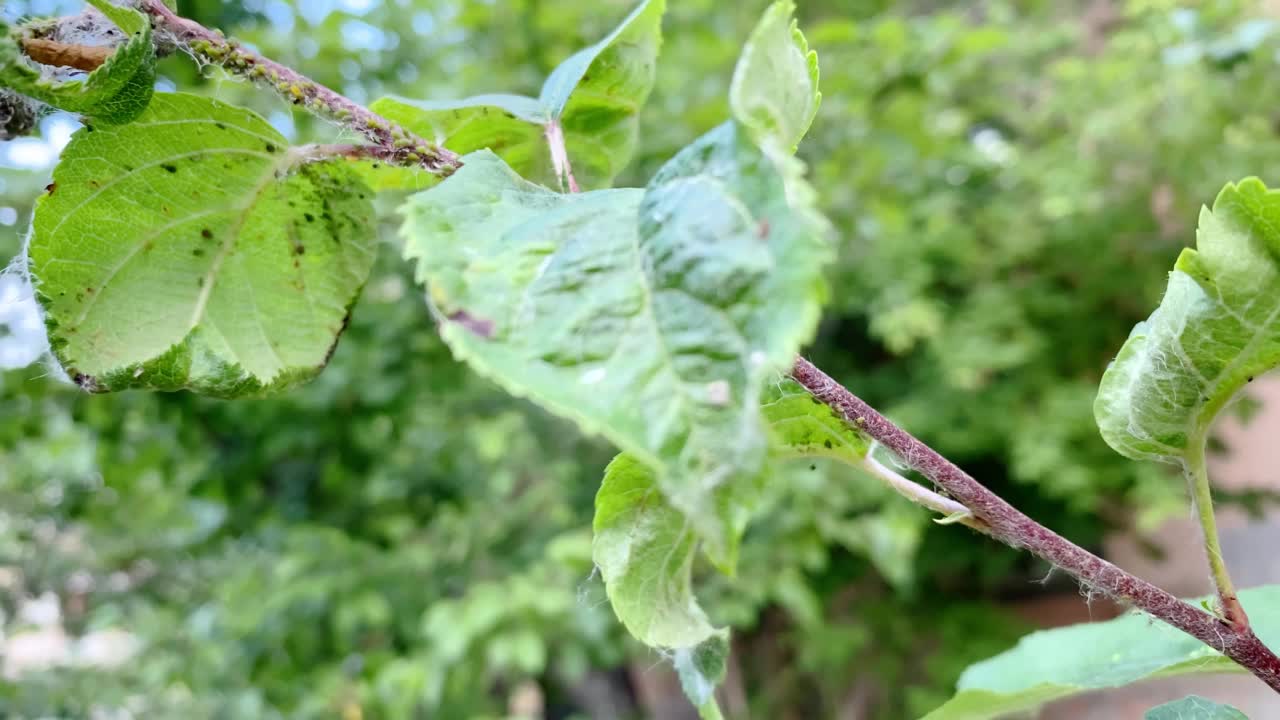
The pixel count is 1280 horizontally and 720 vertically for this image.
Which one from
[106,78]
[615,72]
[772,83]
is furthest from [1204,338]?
[106,78]

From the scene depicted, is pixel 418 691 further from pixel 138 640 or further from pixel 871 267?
pixel 871 267

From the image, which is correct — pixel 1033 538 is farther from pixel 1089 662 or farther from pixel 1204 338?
pixel 1089 662

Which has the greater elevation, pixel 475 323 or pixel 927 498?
pixel 475 323

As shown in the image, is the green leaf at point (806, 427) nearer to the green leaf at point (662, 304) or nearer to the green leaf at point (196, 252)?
the green leaf at point (662, 304)

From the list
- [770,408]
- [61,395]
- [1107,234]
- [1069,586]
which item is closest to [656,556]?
[770,408]

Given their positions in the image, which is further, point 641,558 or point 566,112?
point 566,112

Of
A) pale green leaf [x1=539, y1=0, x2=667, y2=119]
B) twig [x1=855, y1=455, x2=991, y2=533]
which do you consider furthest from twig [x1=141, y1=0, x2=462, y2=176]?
twig [x1=855, y1=455, x2=991, y2=533]

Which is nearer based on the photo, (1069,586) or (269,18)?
(269,18)

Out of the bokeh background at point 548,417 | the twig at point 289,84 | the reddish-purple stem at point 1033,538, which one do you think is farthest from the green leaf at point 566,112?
the bokeh background at point 548,417
